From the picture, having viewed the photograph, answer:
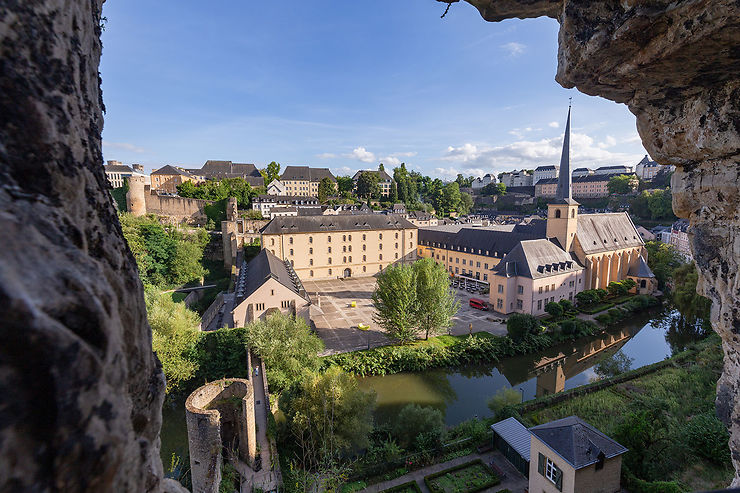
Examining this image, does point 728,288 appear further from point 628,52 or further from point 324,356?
point 324,356

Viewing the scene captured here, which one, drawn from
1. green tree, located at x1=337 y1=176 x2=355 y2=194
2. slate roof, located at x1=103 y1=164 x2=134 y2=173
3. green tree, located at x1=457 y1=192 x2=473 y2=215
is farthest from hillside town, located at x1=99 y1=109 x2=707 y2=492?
green tree, located at x1=457 y1=192 x2=473 y2=215

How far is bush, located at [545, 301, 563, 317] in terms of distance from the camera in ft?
97.0

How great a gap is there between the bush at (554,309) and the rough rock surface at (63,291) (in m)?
31.8

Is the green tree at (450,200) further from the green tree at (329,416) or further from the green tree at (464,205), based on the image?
the green tree at (329,416)

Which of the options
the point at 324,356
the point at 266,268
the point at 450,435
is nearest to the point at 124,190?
the point at 266,268

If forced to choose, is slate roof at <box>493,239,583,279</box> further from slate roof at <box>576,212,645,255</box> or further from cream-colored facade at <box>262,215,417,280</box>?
cream-colored facade at <box>262,215,417,280</box>

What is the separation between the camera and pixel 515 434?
14.5 m

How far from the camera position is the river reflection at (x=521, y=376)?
19609 millimetres

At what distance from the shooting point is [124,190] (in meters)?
47.3

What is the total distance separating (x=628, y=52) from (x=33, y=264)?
5024mm

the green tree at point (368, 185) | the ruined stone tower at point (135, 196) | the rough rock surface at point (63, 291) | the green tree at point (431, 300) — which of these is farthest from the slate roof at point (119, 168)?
the rough rock surface at point (63, 291)

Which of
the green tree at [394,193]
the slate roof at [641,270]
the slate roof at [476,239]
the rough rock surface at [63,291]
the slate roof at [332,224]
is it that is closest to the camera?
the rough rock surface at [63,291]

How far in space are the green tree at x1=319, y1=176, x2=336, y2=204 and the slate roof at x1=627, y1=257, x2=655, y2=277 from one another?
50.6 m

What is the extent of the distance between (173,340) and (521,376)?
2038 centimetres
